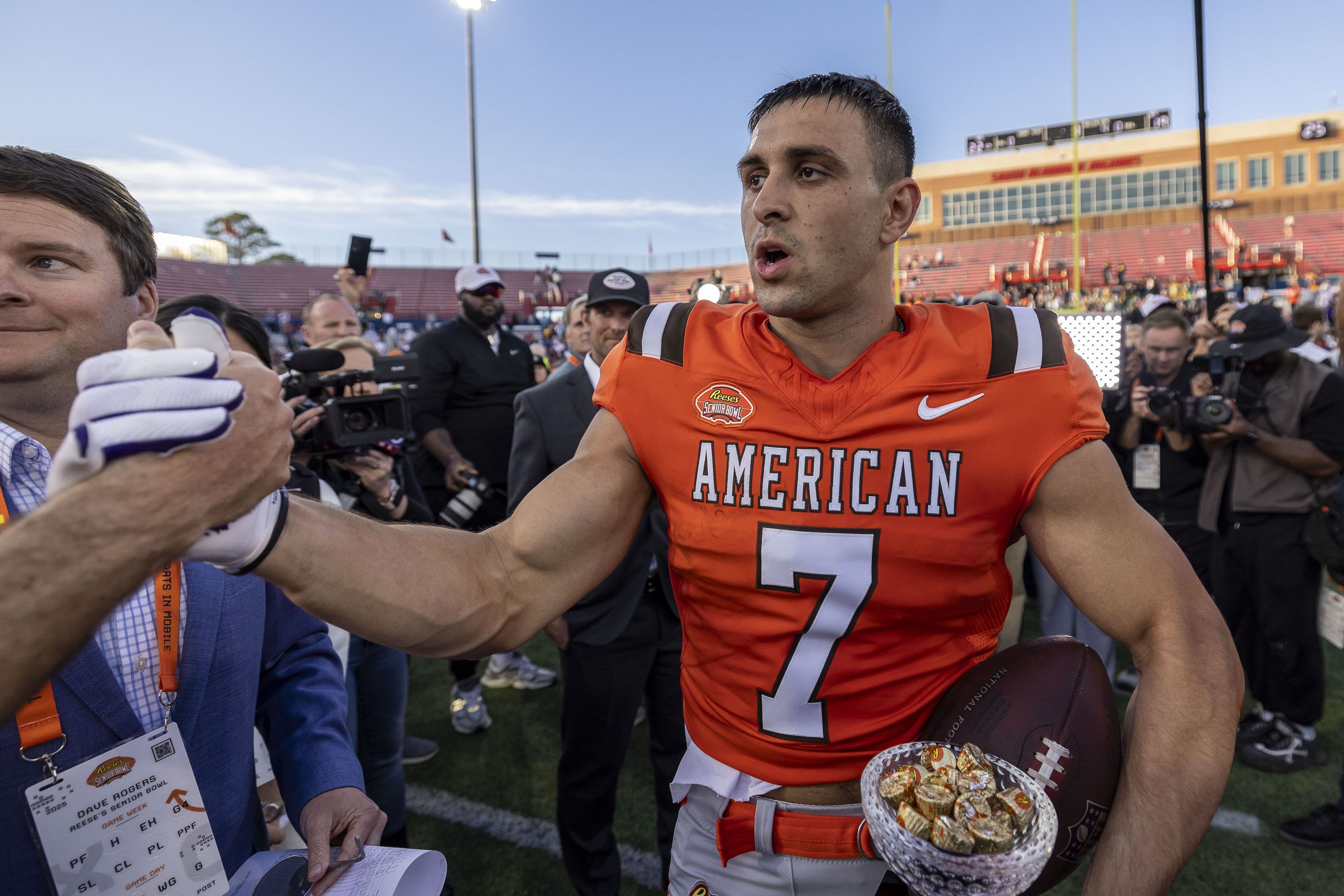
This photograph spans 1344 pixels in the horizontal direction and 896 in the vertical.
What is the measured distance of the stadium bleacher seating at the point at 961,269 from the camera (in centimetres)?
3878

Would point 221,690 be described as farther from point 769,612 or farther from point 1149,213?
point 1149,213

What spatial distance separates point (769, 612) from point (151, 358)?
1122 millimetres

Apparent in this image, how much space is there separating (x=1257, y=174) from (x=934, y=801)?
55418mm

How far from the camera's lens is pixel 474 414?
4.82m

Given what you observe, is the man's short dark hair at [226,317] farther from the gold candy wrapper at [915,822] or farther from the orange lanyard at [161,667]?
the gold candy wrapper at [915,822]

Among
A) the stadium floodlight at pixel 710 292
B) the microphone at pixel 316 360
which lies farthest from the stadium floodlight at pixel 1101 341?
the microphone at pixel 316 360

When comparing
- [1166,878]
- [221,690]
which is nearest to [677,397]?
[221,690]

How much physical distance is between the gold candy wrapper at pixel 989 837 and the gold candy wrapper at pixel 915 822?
5 centimetres

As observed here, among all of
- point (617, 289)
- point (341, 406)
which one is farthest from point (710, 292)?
point (341, 406)

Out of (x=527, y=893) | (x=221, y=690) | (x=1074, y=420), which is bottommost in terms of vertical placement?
(x=527, y=893)

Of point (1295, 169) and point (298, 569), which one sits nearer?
point (298, 569)

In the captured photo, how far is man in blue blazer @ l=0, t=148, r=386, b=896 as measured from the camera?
120 centimetres

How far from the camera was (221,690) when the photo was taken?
4.62 feet

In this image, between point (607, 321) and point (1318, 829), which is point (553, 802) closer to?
point (607, 321)
